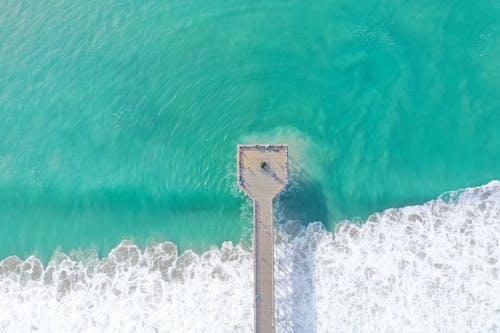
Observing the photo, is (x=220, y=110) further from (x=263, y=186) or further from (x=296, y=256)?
(x=296, y=256)

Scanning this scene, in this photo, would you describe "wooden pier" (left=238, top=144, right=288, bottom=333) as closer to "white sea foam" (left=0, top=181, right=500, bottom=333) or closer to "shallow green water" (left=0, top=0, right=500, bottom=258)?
"white sea foam" (left=0, top=181, right=500, bottom=333)

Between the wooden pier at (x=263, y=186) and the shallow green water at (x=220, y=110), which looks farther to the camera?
the shallow green water at (x=220, y=110)

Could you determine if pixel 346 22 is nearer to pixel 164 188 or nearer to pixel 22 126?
pixel 164 188

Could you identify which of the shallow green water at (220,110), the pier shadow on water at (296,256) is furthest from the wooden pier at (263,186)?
the shallow green water at (220,110)

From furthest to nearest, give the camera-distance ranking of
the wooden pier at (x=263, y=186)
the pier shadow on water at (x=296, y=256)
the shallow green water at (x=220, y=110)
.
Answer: the shallow green water at (x=220, y=110)
the pier shadow on water at (x=296, y=256)
the wooden pier at (x=263, y=186)

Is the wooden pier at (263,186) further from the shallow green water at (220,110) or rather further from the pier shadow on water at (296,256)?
the shallow green water at (220,110)

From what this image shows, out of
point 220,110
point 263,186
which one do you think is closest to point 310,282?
point 263,186
